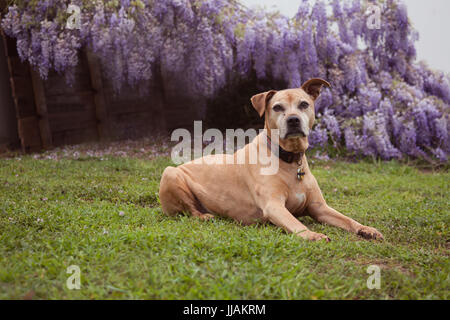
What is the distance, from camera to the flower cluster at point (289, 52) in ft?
24.1

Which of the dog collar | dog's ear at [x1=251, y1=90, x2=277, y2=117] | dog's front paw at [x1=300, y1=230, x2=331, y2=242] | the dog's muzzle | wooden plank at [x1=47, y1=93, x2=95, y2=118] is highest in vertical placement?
wooden plank at [x1=47, y1=93, x2=95, y2=118]

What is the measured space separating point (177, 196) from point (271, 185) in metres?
0.95

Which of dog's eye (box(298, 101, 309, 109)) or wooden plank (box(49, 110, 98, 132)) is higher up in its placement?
wooden plank (box(49, 110, 98, 132))

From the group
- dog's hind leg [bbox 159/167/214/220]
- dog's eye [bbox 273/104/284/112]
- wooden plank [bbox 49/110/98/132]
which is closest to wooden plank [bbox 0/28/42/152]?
wooden plank [bbox 49/110/98/132]

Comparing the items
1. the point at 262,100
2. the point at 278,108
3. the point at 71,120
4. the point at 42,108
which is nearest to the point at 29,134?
the point at 42,108

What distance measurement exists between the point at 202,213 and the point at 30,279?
74.1 inches

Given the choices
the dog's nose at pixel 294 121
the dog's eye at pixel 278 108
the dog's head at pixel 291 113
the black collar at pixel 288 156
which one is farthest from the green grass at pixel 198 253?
the dog's eye at pixel 278 108

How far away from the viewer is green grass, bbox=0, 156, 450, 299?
2131mm

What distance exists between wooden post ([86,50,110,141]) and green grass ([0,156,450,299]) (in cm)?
451

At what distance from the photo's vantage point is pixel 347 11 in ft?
27.1

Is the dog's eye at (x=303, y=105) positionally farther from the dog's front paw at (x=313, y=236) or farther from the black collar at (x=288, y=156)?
the dog's front paw at (x=313, y=236)

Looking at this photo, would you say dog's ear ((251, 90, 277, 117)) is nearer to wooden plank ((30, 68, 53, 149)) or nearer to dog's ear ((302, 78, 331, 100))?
dog's ear ((302, 78, 331, 100))

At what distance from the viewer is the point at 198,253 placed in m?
2.58
